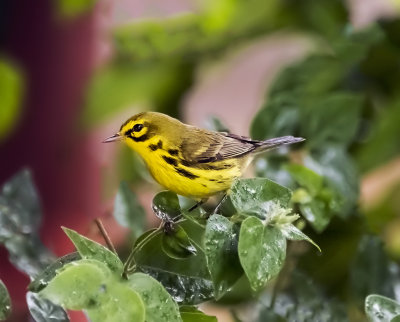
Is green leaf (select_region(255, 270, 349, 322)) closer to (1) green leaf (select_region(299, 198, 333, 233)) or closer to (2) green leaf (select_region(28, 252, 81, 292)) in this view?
(1) green leaf (select_region(299, 198, 333, 233))

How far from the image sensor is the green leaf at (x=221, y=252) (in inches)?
13.8

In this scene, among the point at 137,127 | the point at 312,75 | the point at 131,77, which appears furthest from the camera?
the point at 131,77

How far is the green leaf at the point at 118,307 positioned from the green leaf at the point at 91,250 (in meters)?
0.02

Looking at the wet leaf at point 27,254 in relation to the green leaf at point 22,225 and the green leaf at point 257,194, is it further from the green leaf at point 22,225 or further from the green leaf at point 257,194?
the green leaf at point 257,194

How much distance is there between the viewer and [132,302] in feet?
1.01

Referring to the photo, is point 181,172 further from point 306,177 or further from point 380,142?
point 380,142

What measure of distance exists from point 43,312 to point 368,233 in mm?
293

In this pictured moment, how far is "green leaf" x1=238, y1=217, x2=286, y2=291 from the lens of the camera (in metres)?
0.34

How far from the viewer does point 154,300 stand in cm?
32

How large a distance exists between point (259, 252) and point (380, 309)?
0.26ft

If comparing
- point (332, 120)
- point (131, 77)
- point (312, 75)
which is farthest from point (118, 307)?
point (131, 77)

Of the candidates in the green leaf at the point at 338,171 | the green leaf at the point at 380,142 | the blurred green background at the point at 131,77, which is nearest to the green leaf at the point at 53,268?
the green leaf at the point at 338,171

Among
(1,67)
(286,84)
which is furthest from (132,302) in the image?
(1,67)

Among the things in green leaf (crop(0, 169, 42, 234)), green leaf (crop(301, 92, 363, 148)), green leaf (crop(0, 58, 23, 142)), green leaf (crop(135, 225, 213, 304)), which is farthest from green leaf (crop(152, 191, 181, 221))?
green leaf (crop(0, 58, 23, 142))
